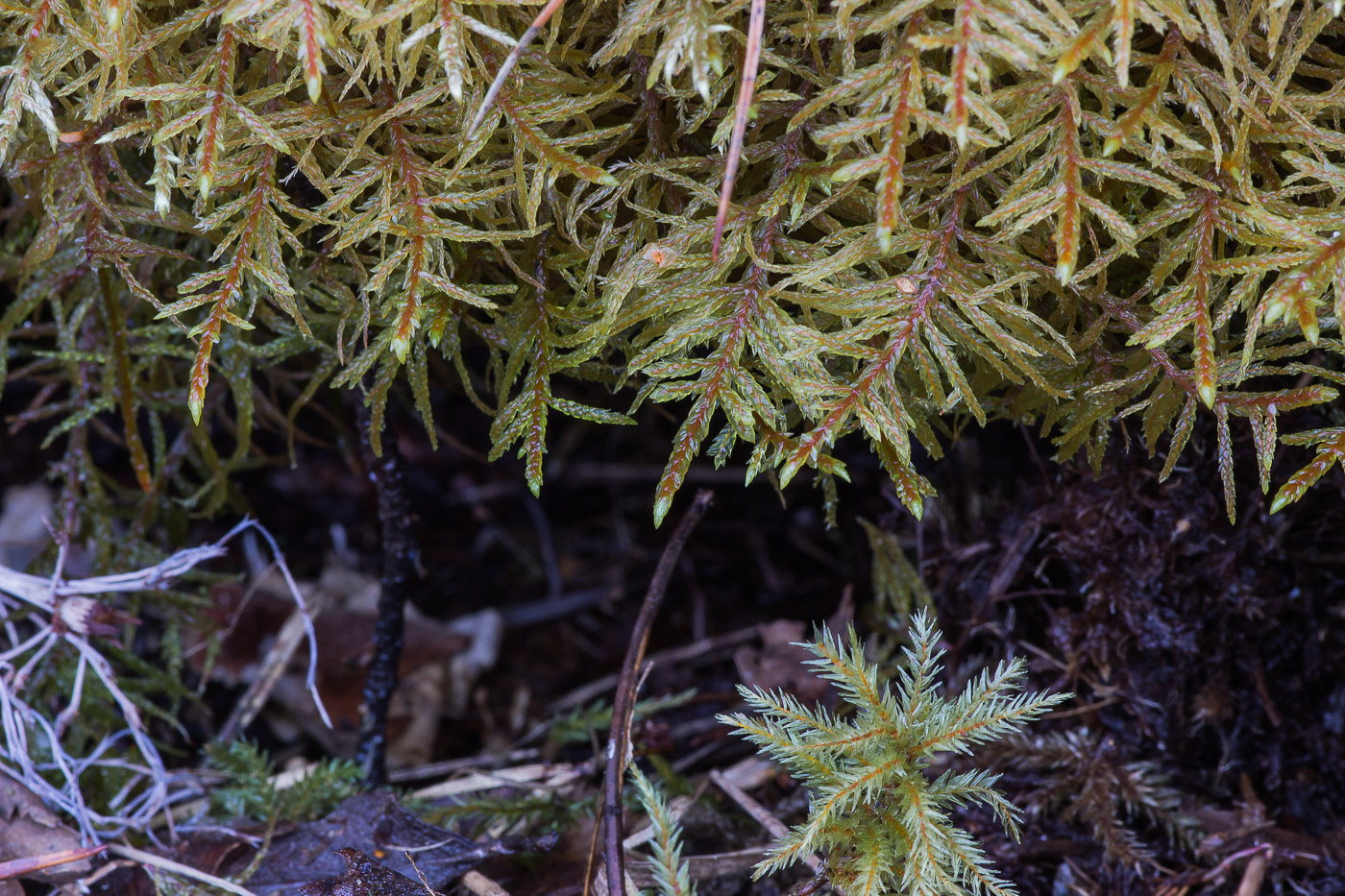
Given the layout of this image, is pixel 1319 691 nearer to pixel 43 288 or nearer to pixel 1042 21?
pixel 1042 21

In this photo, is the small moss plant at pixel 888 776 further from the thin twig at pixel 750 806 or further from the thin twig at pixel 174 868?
the thin twig at pixel 174 868

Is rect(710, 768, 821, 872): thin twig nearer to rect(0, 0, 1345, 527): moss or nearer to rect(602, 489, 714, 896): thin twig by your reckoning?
rect(602, 489, 714, 896): thin twig

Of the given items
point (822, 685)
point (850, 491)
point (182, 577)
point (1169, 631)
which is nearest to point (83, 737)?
point (182, 577)

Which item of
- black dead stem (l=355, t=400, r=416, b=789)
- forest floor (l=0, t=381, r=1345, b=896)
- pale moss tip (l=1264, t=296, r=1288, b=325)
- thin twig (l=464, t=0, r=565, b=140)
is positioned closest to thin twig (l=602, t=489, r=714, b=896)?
forest floor (l=0, t=381, r=1345, b=896)

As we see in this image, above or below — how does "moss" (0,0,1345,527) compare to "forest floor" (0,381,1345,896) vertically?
above

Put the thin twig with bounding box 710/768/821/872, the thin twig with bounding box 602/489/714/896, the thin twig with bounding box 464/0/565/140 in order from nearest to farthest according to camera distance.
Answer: the thin twig with bounding box 464/0/565/140, the thin twig with bounding box 602/489/714/896, the thin twig with bounding box 710/768/821/872

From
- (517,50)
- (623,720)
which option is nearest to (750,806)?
(623,720)

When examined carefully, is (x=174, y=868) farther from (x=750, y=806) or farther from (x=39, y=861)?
(x=750, y=806)
